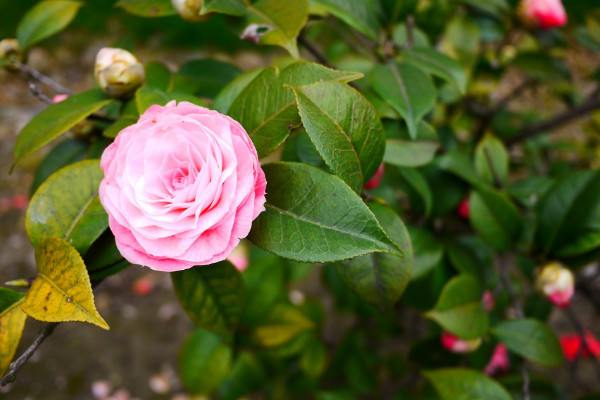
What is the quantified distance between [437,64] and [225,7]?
1.11 ft

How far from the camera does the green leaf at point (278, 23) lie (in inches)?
21.8

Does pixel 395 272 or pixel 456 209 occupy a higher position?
pixel 395 272

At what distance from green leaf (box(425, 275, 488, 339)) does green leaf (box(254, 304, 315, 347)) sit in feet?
1.54

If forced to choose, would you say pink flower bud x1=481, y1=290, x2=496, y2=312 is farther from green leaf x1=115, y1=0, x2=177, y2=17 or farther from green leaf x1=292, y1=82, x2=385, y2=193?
green leaf x1=115, y1=0, x2=177, y2=17

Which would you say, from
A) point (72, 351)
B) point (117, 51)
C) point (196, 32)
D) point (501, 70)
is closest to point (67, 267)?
point (117, 51)

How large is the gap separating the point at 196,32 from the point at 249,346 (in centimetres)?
174

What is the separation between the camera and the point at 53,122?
0.56 meters

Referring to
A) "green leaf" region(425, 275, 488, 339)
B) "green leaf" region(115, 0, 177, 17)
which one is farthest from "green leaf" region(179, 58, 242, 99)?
"green leaf" region(425, 275, 488, 339)

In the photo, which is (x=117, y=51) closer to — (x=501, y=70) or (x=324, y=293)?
(x=501, y=70)

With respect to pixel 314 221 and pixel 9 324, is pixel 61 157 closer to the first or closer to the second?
pixel 9 324

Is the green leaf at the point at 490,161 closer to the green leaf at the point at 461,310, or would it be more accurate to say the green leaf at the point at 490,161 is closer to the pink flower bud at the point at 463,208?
the pink flower bud at the point at 463,208

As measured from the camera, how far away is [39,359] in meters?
1.41

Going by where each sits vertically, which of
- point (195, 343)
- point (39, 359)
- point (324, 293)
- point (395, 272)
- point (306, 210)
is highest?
point (306, 210)

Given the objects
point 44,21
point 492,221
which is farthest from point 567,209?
point 44,21
